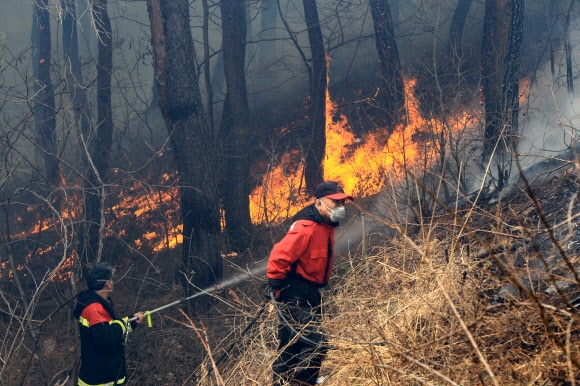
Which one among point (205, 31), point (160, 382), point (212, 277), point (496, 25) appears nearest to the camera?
point (160, 382)

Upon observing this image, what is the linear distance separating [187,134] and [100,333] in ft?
13.5

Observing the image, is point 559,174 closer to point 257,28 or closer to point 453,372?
point 453,372

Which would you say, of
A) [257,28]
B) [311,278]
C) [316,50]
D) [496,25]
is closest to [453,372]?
[311,278]

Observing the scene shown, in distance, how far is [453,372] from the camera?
340cm

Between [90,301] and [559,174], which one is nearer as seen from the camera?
[90,301]

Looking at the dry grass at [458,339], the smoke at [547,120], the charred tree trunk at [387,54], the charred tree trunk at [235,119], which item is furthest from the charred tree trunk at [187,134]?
the smoke at [547,120]

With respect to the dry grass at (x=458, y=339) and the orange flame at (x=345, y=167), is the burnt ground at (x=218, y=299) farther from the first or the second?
the orange flame at (x=345, y=167)

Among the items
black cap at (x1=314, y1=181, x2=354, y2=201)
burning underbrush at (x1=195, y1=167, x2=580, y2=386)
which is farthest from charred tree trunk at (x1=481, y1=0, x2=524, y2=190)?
black cap at (x1=314, y1=181, x2=354, y2=201)

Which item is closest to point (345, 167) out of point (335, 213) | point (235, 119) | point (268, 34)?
point (235, 119)

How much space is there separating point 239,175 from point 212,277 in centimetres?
331

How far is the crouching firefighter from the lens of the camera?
5.80 meters

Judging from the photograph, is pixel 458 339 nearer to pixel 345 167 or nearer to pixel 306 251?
pixel 306 251

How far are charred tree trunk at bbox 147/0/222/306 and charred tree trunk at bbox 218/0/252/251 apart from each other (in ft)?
7.38

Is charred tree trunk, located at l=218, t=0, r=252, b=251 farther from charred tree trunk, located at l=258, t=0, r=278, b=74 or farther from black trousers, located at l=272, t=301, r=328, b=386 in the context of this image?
charred tree trunk, located at l=258, t=0, r=278, b=74
